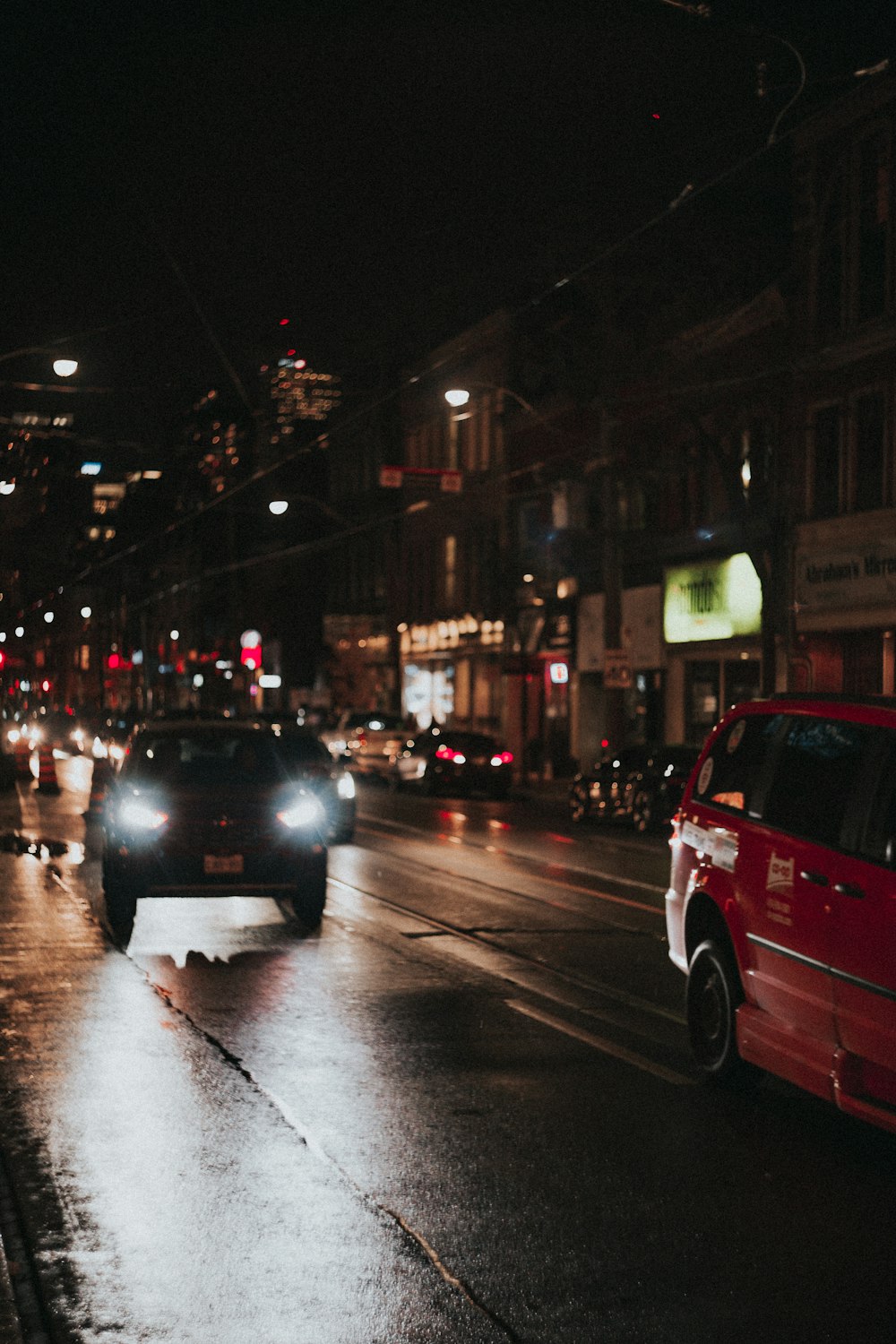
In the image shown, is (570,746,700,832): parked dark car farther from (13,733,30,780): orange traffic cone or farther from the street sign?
(13,733,30,780): orange traffic cone

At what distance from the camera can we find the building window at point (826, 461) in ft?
99.0

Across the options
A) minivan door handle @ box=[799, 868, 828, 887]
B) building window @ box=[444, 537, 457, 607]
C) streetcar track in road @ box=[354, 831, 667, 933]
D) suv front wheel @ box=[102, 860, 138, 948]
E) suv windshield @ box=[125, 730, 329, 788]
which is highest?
building window @ box=[444, 537, 457, 607]

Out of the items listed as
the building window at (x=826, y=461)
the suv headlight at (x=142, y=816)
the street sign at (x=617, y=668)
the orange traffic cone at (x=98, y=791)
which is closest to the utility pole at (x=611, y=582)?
the street sign at (x=617, y=668)

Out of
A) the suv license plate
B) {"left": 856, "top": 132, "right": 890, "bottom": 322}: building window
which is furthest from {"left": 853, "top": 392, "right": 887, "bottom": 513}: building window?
the suv license plate

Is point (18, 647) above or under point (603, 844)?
above

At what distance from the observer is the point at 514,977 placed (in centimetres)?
1158

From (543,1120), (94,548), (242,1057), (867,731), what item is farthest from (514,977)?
(94,548)

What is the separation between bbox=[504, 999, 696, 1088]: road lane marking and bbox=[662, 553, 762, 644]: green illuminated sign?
22.6 m

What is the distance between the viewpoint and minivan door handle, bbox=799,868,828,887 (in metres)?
7.05

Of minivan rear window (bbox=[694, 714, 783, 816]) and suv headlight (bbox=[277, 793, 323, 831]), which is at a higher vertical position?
minivan rear window (bbox=[694, 714, 783, 816])

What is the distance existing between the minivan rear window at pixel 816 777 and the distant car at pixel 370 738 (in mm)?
31714

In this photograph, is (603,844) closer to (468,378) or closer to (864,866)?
(864,866)

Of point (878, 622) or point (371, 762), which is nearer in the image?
point (878, 622)

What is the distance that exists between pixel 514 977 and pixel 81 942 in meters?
3.79
